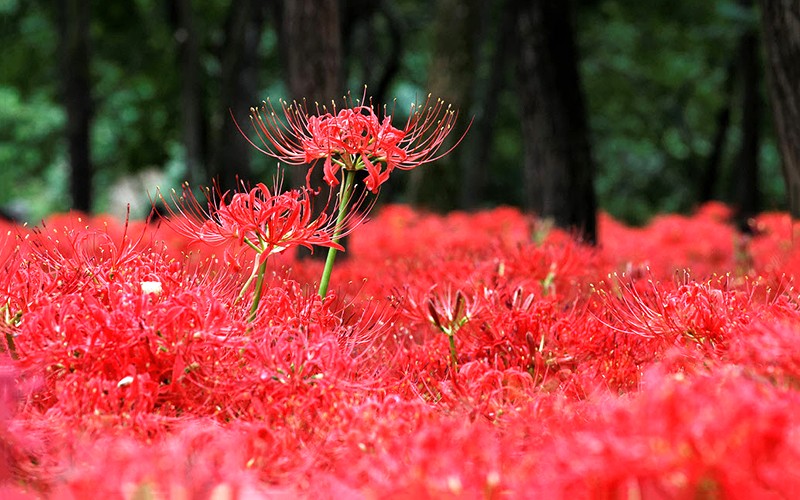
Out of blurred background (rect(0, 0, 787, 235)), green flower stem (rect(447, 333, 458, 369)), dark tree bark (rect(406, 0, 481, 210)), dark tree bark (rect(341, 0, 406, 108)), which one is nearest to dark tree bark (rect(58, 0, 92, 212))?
blurred background (rect(0, 0, 787, 235))

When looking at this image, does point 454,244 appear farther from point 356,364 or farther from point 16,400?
point 16,400

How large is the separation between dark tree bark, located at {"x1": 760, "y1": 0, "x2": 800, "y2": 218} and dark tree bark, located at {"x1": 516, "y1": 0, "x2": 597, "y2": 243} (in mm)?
1576

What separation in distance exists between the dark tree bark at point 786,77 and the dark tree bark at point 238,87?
6.77 meters

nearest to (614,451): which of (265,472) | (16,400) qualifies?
(265,472)

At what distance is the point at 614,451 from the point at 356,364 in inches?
35.5

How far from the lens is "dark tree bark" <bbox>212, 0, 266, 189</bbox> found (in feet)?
34.2

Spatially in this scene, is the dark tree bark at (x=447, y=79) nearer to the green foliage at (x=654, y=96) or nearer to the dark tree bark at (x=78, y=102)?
the green foliage at (x=654, y=96)

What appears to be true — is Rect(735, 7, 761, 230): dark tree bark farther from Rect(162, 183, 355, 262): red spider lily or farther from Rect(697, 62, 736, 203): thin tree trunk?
Rect(162, 183, 355, 262): red spider lily

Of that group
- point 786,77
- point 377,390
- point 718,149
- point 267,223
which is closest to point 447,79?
point 786,77

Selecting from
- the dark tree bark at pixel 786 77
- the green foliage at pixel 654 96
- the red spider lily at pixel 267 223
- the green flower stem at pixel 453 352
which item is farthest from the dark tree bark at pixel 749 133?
the red spider lily at pixel 267 223

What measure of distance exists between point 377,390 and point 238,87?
9252mm

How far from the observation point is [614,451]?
140cm

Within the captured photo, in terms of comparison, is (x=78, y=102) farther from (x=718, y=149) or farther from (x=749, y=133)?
(x=718, y=149)

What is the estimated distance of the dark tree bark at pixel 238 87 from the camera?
1044cm
